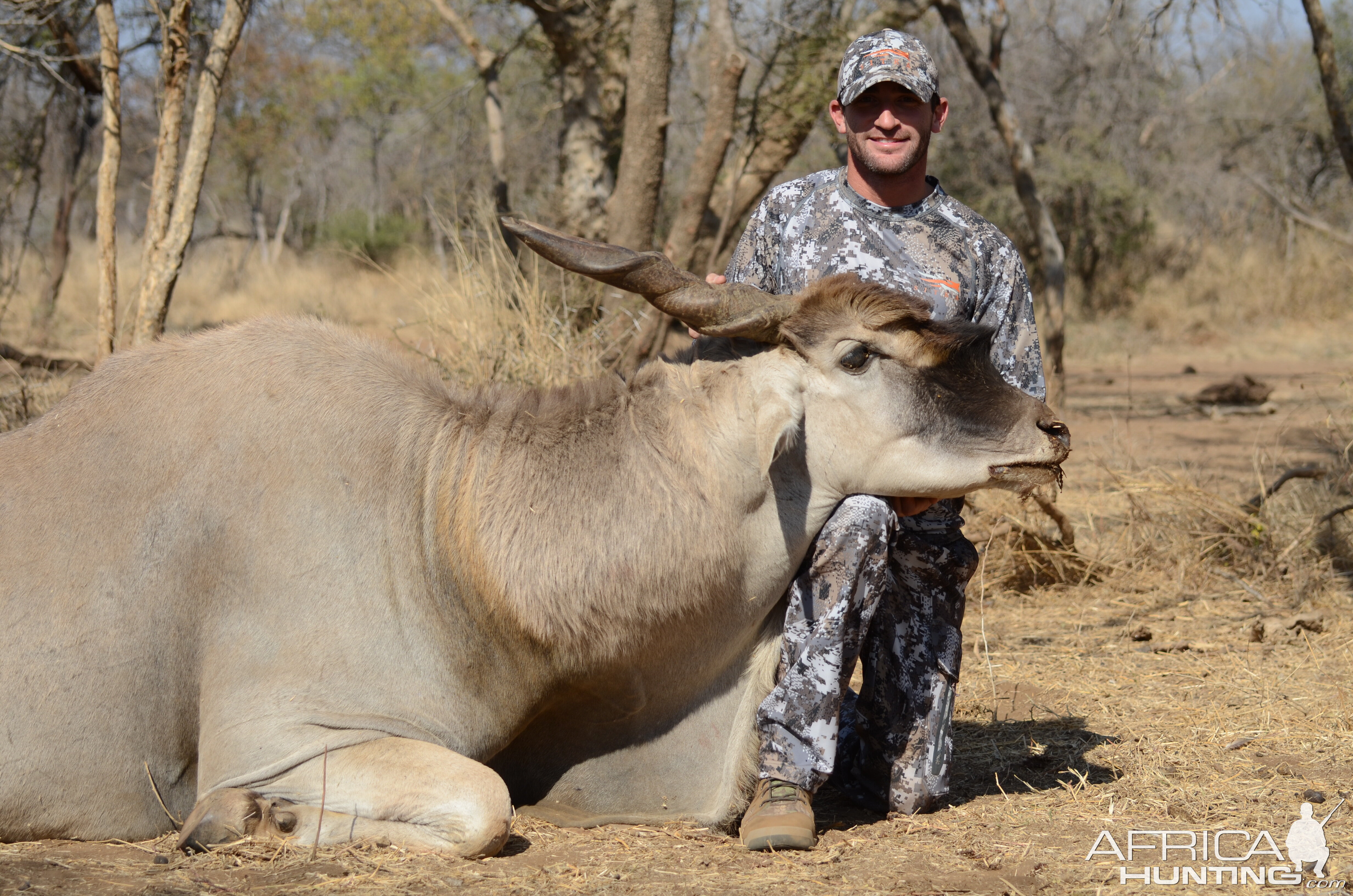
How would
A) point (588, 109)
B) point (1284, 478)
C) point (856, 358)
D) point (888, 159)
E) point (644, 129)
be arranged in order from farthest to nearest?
1. point (588, 109)
2. point (644, 129)
3. point (1284, 478)
4. point (888, 159)
5. point (856, 358)

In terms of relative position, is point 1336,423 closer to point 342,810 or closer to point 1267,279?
point 342,810

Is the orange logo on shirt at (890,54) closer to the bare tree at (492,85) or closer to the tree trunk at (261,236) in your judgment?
the bare tree at (492,85)

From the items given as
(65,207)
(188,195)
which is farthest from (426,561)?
(65,207)

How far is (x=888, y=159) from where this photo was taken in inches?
171

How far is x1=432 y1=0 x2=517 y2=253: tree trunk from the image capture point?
1207 cm

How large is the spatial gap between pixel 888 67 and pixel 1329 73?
535 centimetres

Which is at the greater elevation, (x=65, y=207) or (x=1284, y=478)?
(x=65, y=207)

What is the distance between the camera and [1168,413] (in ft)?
42.3

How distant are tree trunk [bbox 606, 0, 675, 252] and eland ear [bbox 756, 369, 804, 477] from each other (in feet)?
16.5

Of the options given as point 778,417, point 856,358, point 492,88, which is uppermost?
point 492,88

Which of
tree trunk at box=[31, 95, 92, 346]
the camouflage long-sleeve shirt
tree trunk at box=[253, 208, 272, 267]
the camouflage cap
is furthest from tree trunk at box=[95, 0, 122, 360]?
tree trunk at box=[253, 208, 272, 267]

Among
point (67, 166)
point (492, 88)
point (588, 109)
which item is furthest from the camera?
point (67, 166)

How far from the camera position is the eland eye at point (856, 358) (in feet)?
12.3

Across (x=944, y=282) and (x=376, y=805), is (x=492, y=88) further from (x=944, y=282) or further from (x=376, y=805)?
(x=376, y=805)
